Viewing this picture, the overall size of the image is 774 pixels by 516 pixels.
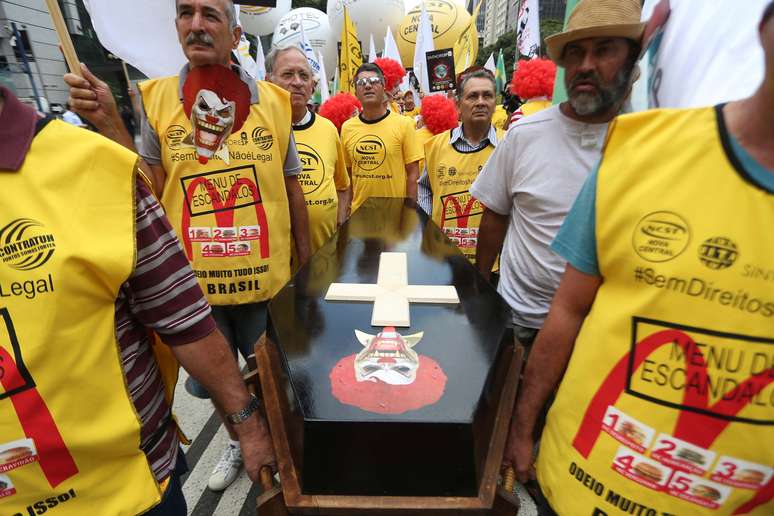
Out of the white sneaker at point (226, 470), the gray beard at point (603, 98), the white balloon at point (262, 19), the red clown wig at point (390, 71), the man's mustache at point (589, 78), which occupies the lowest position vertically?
the white sneaker at point (226, 470)

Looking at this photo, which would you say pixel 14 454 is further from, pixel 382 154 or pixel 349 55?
pixel 349 55

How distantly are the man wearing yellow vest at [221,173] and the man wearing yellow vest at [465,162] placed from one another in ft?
4.07

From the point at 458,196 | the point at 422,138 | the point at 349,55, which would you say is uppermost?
the point at 349,55

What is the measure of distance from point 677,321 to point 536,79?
3.87 meters

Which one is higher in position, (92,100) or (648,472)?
(92,100)

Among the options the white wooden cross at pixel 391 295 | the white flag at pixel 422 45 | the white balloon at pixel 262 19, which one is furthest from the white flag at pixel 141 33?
the white balloon at pixel 262 19

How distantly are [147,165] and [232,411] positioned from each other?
118 centimetres

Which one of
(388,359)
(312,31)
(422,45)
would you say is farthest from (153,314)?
(312,31)

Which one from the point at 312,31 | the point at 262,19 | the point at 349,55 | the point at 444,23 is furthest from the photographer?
the point at 262,19

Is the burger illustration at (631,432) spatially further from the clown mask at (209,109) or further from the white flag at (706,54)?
the clown mask at (209,109)

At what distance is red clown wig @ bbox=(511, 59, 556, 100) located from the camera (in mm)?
4034

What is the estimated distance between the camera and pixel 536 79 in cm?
406

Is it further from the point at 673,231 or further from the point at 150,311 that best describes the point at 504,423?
the point at 150,311

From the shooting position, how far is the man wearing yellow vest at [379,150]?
11.5ft
